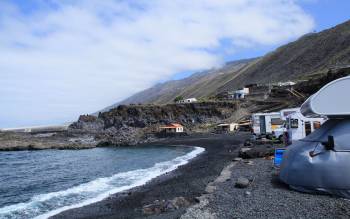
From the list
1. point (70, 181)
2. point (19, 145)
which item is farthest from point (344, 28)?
point (70, 181)

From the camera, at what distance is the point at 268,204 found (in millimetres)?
11305

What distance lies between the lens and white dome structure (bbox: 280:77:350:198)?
448 inches

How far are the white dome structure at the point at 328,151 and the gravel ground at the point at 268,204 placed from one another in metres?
0.39

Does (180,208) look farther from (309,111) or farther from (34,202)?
(34,202)

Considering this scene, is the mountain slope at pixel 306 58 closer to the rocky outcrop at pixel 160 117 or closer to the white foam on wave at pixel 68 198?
the rocky outcrop at pixel 160 117

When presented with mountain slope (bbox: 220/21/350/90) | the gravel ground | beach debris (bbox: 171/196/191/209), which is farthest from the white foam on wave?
mountain slope (bbox: 220/21/350/90)

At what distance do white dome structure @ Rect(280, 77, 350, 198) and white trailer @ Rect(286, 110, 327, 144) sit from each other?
16668mm

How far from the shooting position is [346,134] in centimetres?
1173

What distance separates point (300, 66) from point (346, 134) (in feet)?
464

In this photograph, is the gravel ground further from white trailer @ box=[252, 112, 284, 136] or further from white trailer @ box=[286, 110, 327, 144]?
white trailer @ box=[252, 112, 284, 136]

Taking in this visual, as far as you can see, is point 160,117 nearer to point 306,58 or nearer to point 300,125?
point 306,58

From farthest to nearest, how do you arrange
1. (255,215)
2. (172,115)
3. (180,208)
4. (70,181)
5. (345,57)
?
1. (345,57)
2. (172,115)
3. (70,181)
4. (180,208)
5. (255,215)

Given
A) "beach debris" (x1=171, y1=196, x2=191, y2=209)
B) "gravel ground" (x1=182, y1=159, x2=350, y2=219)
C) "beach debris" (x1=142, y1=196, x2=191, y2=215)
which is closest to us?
"gravel ground" (x1=182, y1=159, x2=350, y2=219)

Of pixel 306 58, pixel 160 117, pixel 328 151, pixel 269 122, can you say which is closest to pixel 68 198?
pixel 328 151
